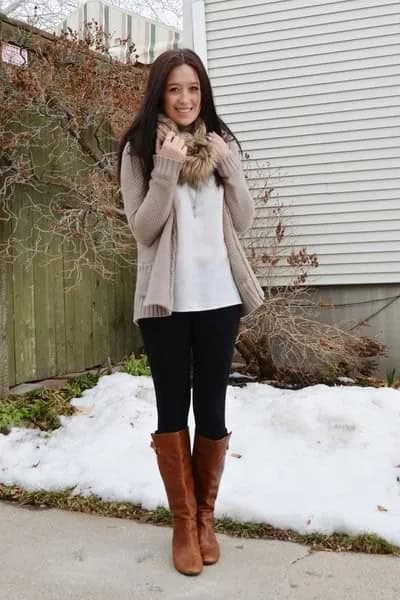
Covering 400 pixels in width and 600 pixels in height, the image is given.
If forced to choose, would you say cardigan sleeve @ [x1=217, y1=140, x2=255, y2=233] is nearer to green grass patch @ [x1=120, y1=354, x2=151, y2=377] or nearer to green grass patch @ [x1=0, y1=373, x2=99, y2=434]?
green grass patch @ [x1=0, y1=373, x2=99, y2=434]

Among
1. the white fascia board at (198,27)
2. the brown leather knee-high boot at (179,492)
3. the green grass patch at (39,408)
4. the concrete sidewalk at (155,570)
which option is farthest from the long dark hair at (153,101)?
the white fascia board at (198,27)

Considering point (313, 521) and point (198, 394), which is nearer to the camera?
point (198, 394)

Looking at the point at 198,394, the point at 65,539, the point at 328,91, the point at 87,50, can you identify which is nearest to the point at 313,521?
the point at 198,394

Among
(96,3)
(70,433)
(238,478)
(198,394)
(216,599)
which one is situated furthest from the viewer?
(96,3)

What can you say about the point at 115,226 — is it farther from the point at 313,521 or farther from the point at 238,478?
the point at 313,521

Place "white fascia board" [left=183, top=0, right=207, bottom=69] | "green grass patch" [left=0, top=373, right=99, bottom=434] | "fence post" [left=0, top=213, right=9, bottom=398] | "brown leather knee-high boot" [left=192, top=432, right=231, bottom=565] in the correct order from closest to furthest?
"brown leather knee-high boot" [left=192, top=432, right=231, bottom=565] < "green grass patch" [left=0, top=373, right=99, bottom=434] < "fence post" [left=0, top=213, right=9, bottom=398] < "white fascia board" [left=183, top=0, right=207, bottom=69]

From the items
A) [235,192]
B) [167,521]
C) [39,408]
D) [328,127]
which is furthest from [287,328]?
[235,192]

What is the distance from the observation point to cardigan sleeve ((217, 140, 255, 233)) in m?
2.32

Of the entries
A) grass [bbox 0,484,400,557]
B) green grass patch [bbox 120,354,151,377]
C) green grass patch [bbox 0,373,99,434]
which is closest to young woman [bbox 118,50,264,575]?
grass [bbox 0,484,400,557]

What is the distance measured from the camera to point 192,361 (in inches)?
95.2

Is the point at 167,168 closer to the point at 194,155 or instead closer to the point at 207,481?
the point at 194,155

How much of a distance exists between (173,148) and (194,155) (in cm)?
10

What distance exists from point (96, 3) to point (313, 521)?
544cm

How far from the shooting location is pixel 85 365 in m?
5.21
